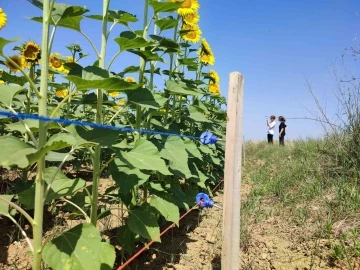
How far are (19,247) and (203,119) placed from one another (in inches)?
70.6

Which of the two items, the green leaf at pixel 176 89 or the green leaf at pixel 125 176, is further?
the green leaf at pixel 176 89

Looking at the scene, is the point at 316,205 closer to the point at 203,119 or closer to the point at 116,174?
the point at 203,119

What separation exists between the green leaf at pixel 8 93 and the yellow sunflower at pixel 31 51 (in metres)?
1.66

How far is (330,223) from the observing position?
2824 mm

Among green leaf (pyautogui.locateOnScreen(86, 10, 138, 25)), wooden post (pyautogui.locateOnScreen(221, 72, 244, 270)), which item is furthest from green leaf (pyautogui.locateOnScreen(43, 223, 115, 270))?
green leaf (pyautogui.locateOnScreen(86, 10, 138, 25))

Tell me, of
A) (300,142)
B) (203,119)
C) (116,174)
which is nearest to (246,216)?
(203,119)

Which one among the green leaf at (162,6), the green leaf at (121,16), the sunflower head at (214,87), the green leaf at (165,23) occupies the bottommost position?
the green leaf at (121,16)

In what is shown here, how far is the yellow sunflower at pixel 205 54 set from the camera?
183 inches

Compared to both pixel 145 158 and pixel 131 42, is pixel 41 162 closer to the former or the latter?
pixel 145 158

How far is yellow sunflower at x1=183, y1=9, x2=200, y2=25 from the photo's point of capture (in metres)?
3.45

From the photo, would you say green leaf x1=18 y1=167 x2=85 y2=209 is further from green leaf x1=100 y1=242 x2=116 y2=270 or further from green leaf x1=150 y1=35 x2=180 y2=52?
green leaf x1=150 y1=35 x2=180 y2=52

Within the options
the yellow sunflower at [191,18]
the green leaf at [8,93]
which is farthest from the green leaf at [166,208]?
the yellow sunflower at [191,18]

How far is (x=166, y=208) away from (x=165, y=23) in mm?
1261

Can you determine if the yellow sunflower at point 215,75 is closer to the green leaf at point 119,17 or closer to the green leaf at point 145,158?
the green leaf at point 119,17
